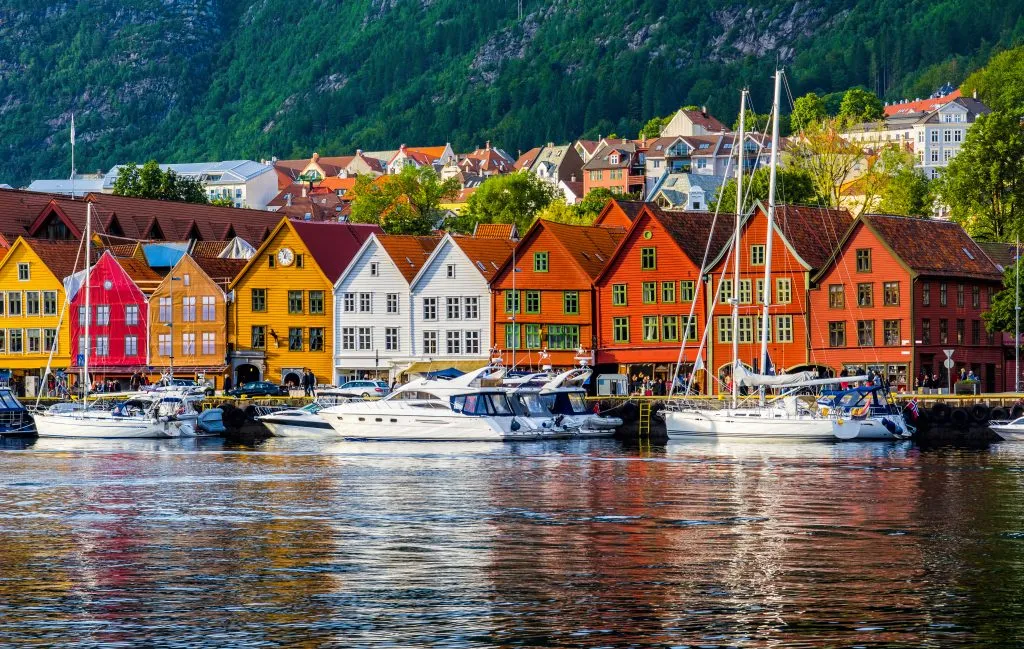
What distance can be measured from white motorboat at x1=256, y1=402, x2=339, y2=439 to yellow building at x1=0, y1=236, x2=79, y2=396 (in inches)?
1794

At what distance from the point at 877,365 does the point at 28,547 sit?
7249cm

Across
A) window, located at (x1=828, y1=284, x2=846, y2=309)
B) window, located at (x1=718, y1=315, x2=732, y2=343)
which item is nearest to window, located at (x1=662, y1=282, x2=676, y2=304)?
window, located at (x1=718, y1=315, x2=732, y2=343)

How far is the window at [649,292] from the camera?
12131cm

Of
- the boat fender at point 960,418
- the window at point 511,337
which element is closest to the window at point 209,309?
the window at point 511,337

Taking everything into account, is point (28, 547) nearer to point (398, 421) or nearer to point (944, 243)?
point (398, 421)

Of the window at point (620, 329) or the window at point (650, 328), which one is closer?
the window at point (650, 328)

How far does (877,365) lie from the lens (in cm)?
11119

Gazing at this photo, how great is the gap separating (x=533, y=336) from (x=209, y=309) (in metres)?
26.3

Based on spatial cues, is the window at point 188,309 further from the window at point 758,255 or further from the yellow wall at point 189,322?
the window at point 758,255

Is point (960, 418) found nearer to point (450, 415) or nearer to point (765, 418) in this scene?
point (765, 418)

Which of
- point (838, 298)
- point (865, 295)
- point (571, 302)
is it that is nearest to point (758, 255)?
point (838, 298)

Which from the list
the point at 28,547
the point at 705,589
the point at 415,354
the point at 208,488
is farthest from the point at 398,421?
the point at 705,589

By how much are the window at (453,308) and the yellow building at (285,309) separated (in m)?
9.35

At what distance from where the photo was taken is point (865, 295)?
112812mm
